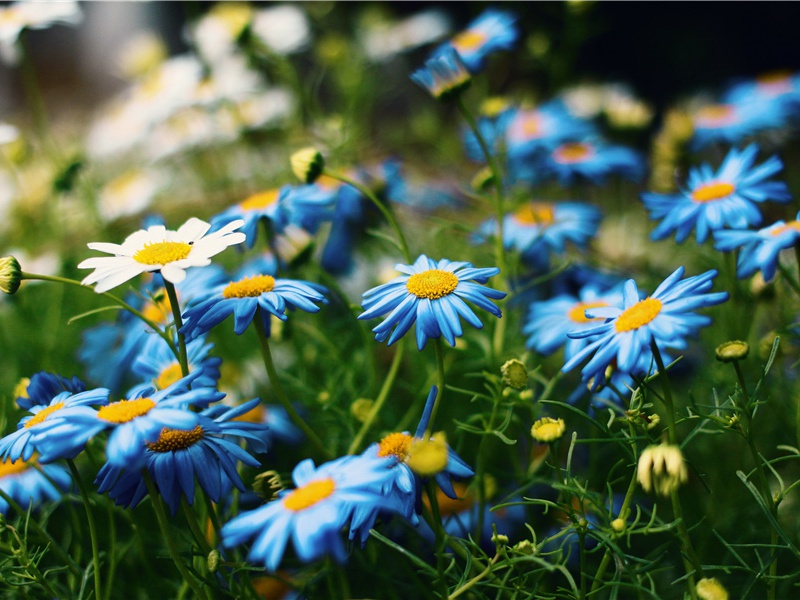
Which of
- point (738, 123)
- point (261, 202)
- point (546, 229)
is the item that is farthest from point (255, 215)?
point (738, 123)

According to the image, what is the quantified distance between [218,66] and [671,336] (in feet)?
4.58

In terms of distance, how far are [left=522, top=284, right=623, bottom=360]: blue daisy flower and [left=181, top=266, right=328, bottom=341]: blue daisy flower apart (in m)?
0.24

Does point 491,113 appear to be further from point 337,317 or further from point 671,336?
point 671,336

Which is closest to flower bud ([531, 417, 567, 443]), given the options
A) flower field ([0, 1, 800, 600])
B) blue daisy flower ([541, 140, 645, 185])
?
flower field ([0, 1, 800, 600])

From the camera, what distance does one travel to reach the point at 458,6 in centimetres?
259

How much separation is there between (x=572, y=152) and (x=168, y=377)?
2.29ft

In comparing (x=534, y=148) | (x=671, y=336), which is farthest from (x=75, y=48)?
(x=671, y=336)

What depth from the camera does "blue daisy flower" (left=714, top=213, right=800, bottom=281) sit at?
0.62 m

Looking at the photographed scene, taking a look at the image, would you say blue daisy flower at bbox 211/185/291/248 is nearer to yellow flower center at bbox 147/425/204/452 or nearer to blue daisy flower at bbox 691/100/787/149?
yellow flower center at bbox 147/425/204/452

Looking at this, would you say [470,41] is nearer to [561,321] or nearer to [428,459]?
[561,321]

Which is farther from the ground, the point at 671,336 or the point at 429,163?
the point at 671,336

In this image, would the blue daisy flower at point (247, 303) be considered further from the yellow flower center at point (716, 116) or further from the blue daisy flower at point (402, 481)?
the yellow flower center at point (716, 116)

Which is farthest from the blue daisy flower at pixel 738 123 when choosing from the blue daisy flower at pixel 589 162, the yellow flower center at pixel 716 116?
the blue daisy flower at pixel 589 162

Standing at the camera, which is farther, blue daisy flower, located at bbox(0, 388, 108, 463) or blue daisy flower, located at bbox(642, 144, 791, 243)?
blue daisy flower, located at bbox(642, 144, 791, 243)
